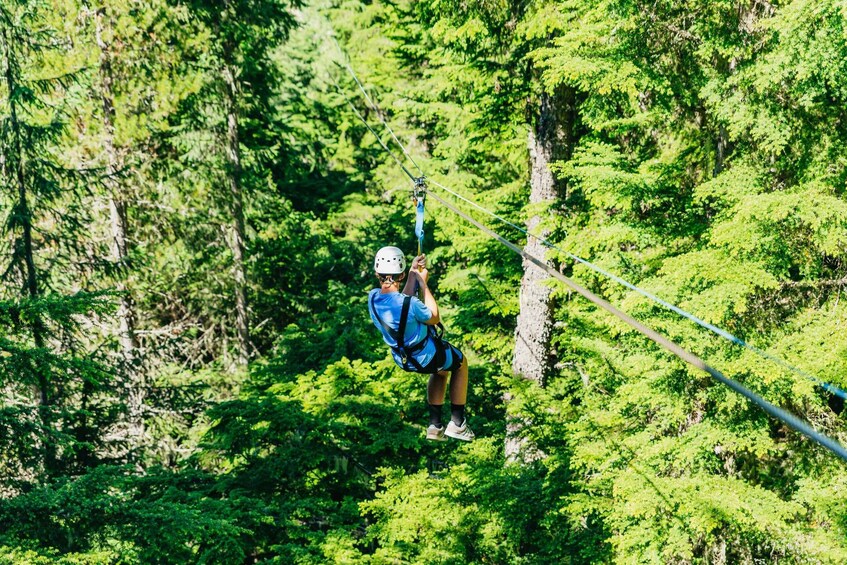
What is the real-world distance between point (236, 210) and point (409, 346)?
1113 centimetres

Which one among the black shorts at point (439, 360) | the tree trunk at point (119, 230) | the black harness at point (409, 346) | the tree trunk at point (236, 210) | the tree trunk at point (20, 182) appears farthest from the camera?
the tree trunk at point (236, 210)

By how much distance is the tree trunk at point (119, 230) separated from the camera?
12.8 meters

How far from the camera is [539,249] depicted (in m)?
9.81

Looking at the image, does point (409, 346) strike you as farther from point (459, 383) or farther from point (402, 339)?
point (459, 383)

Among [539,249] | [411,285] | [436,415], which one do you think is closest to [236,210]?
[539,249]

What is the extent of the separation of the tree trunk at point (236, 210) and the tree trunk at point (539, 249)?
7.73 m

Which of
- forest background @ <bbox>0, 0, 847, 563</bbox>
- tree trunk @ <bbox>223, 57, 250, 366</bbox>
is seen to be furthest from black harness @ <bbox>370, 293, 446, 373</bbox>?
tree trunk @ <bbox>223, 57, 250, 366</bbox>

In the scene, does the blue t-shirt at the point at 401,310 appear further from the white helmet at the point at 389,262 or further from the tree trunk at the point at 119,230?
the tree trunk at the point at 119,230

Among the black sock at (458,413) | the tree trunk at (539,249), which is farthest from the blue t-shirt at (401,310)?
the tree trunk at (539,249)

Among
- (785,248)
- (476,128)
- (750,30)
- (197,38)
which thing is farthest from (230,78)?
(785,248)

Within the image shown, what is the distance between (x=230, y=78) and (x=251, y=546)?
9907mm

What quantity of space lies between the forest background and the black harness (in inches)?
107

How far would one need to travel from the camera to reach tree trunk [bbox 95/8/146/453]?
12.8 m

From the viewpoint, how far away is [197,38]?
553 inches
